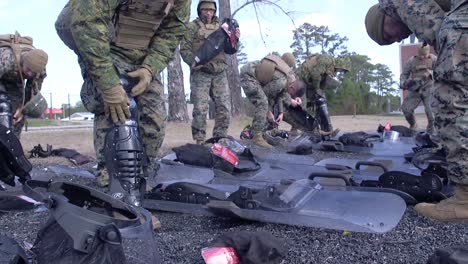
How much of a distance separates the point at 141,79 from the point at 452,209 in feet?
5.88

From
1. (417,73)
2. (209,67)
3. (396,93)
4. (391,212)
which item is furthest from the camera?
(396,93)

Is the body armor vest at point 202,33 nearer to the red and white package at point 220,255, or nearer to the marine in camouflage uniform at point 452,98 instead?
the marine in camouflage uniform at point 452,98

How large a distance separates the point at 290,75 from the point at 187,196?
5591 mm

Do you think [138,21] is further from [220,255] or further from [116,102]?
[220,255]

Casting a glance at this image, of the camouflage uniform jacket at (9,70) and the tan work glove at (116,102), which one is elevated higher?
A: the camouflage uniform jacket at (9,70)

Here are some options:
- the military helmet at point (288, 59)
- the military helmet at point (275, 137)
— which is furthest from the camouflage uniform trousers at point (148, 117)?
the military helmet at point (288, 59)

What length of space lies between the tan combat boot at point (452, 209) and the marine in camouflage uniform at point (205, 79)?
4331 mm

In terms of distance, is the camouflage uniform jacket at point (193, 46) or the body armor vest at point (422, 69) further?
the body armor vest at point (422, 69)

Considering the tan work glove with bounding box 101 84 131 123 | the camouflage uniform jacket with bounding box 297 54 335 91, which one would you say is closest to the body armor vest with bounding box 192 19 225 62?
the camouflage uniform jacket with bounding box 297 54 335 91

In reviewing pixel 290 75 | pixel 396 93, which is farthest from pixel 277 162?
pixel 396 93

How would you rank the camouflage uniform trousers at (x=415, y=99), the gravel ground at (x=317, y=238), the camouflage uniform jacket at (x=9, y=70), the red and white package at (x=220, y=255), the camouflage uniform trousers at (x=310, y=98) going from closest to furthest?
the red and white package at (x=220, y=255) < the gravel ground at (x=317, y=238) < the camouflage uniform jacket at (x=9, y=70) < the camouflage uniform trousers at (x=310, y=98) < the camouflage uniform trousers at (x=415, y=99)

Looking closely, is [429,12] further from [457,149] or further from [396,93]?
[396,93]

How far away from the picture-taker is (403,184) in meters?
3.07

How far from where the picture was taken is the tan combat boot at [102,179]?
149 inches
